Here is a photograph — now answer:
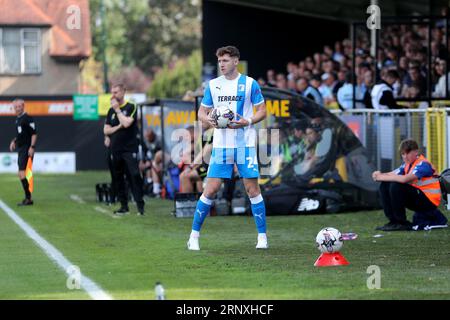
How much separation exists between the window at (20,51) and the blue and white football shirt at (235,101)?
2493cm

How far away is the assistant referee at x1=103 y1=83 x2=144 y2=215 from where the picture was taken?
60.8ft

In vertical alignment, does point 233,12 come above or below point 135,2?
below

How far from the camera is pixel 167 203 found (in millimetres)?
21594

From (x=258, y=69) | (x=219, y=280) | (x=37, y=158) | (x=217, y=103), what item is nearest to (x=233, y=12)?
(x=258, y=69)

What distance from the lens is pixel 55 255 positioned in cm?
1306

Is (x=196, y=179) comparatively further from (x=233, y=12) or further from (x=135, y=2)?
(x=135, y=2)

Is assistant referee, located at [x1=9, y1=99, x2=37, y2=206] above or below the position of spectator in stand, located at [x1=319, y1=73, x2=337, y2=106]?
below

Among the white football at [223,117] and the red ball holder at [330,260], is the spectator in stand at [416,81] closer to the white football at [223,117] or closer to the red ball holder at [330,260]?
the white football at [223,117]

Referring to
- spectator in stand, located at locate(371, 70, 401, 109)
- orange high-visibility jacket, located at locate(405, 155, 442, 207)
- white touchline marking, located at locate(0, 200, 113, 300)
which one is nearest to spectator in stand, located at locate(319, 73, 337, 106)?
spectator in stand, located at locate(371, 70, 401, 109)

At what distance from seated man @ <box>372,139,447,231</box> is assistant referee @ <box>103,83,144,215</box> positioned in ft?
15.0

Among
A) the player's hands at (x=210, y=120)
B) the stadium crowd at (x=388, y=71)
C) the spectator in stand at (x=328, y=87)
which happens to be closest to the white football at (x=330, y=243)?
the player's hands at (x=210, y=120)

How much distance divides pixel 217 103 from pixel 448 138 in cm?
742

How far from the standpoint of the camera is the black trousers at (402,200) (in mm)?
15375

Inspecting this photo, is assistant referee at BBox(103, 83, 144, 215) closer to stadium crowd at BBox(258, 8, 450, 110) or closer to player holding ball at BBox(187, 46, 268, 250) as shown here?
stadium crowd at BBox(258, 8, 450, 110)
